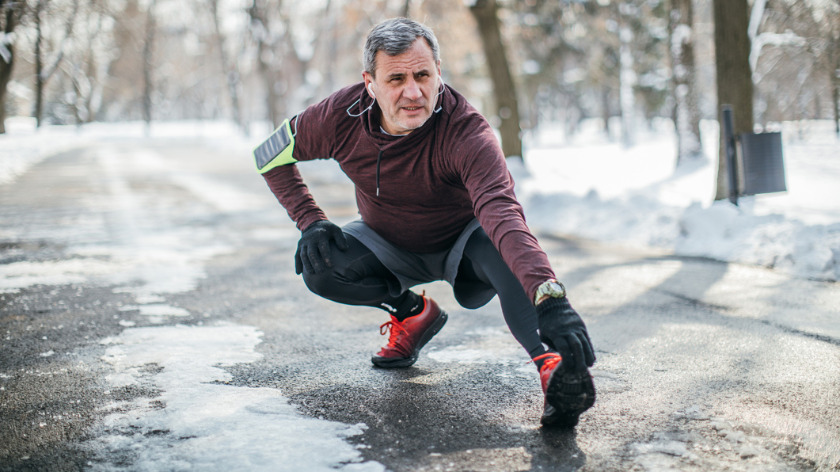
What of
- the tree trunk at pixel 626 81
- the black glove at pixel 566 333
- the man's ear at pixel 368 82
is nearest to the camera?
the black glove at pixel 566 333

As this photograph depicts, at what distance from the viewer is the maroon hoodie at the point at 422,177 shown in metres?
2.53

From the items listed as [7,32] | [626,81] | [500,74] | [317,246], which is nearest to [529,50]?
[626,81]

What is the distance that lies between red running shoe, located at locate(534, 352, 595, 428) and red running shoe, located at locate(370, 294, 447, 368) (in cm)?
96

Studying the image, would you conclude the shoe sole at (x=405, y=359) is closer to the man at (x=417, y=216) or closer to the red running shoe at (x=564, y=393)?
the man at (x=417, y=216)

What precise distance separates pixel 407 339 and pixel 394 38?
139 centimetres

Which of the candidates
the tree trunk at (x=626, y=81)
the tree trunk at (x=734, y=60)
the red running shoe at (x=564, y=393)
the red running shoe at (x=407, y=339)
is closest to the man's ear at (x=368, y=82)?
the red running shoe at (x=407, y=339)

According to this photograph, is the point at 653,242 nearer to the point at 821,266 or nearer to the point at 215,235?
the point at 821,266

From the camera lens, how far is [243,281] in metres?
5.61

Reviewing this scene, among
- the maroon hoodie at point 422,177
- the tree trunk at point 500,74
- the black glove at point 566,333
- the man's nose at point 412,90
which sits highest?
the tree trunk at point 500,74

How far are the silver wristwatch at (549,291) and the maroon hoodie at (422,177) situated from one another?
34 millimetres

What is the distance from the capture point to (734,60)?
7.68 metres

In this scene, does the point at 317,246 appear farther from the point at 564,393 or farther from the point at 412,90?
the point at 564,393

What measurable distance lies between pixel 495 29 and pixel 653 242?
7.37 m

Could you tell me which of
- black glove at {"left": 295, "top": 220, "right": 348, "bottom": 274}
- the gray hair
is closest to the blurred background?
the gray hair
